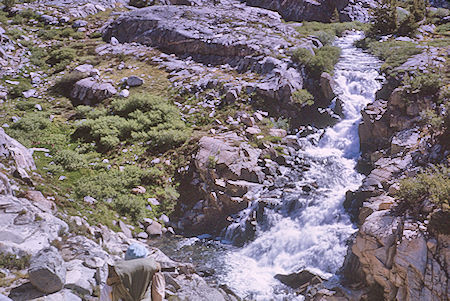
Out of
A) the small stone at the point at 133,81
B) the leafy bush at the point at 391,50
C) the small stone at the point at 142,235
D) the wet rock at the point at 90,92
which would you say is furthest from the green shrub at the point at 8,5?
the leafy bush at the point at 391,50

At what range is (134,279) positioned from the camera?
4.91 meters

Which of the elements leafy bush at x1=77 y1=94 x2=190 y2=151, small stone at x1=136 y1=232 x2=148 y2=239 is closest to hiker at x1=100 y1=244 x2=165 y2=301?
small stone at x1=136 y1=232 x2=148 y2=239

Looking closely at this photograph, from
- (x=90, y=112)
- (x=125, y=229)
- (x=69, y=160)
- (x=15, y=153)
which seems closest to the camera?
(x=15, y=153)

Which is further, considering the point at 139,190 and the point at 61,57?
the point at 61,57

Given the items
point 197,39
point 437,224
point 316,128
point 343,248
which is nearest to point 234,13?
point 197,39

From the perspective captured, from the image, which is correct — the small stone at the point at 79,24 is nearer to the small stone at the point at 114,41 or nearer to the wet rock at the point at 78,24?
the wet rock at the point at 78,24

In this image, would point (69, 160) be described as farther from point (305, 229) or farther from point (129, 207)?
point (305, 229)

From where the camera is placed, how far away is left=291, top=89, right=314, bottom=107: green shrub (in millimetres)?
19781

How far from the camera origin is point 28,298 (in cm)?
623

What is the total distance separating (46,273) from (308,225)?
30.9 ft

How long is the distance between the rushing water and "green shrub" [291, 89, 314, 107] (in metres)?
2.27

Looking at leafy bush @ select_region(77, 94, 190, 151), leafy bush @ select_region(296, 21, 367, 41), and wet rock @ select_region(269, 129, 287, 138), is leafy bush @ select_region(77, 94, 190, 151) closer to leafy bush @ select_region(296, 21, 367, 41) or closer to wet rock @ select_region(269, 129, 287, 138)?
wet rock @ select_region(269, 129, 287, 138)

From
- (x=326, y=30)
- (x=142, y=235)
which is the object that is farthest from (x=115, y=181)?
(x=326, y=30)

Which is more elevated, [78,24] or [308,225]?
[78,24]
